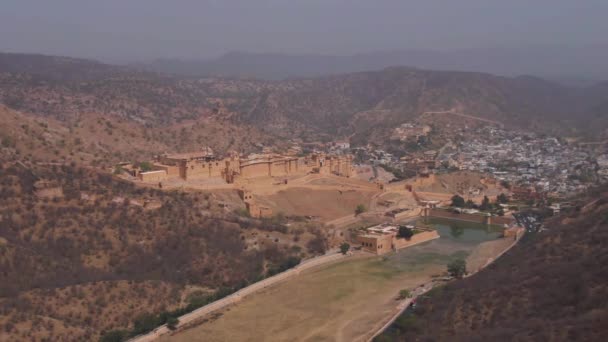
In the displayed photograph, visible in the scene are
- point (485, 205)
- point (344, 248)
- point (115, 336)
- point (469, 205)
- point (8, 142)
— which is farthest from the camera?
point (469, 205)

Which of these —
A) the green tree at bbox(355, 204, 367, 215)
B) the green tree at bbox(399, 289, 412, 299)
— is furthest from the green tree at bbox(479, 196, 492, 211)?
the green tree at bbox(399, 289, 412, 299)

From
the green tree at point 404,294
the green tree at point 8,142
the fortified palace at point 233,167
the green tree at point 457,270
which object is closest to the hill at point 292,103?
the fortified palace at point 233,167

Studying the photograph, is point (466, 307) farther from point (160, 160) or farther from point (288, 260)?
point (160, 160)

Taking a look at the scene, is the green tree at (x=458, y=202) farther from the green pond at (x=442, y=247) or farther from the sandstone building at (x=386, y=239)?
the sandstone building at (x=386, y=239)

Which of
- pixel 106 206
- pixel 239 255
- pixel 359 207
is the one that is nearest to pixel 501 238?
pixel 359 207

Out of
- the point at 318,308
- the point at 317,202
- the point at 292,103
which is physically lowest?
the point at 318,308

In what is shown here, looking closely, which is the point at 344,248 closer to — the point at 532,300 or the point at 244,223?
the point at 244,223

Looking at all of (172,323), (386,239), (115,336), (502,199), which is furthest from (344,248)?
(502,199)
